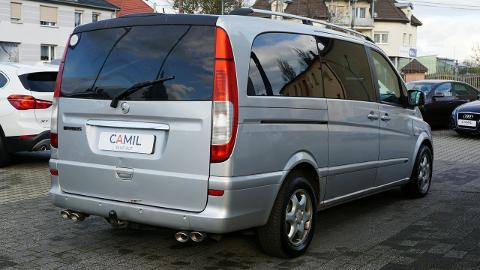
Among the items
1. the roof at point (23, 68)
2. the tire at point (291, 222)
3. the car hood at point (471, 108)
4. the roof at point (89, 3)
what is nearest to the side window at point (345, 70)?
the tire at point (291, 222)

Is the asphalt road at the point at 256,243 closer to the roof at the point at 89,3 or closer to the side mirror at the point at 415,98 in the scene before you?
the side mirror at the point at 415,98

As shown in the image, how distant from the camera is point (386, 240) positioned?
5.31 metres

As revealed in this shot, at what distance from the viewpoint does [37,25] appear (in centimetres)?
4659

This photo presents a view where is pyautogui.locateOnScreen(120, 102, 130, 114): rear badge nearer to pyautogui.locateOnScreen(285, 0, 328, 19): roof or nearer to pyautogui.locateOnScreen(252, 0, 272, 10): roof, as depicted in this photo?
pyautogui.locateOnScreen(285, 0, 328, 19): roof

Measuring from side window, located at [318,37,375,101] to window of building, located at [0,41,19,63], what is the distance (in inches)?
1667

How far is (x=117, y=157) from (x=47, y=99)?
499 centimetres

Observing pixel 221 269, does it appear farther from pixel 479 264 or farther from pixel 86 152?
pixel 479 264

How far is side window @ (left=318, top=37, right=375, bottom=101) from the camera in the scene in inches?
202

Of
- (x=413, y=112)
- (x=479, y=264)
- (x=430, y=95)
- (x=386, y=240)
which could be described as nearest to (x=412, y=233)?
(x=386, y=240)

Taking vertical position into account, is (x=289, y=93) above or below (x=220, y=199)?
above

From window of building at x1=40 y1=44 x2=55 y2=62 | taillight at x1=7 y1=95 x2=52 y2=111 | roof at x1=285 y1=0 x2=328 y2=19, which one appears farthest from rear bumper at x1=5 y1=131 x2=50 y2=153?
roof at x1=285 y1=0 x2=328 y2=19

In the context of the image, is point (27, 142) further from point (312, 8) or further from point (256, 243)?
point (312, 8)

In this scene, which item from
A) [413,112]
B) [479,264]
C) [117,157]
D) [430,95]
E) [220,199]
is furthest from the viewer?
[430,95]

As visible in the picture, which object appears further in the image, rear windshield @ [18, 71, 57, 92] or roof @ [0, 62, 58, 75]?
roof @ [0, 62, 58, 75]
